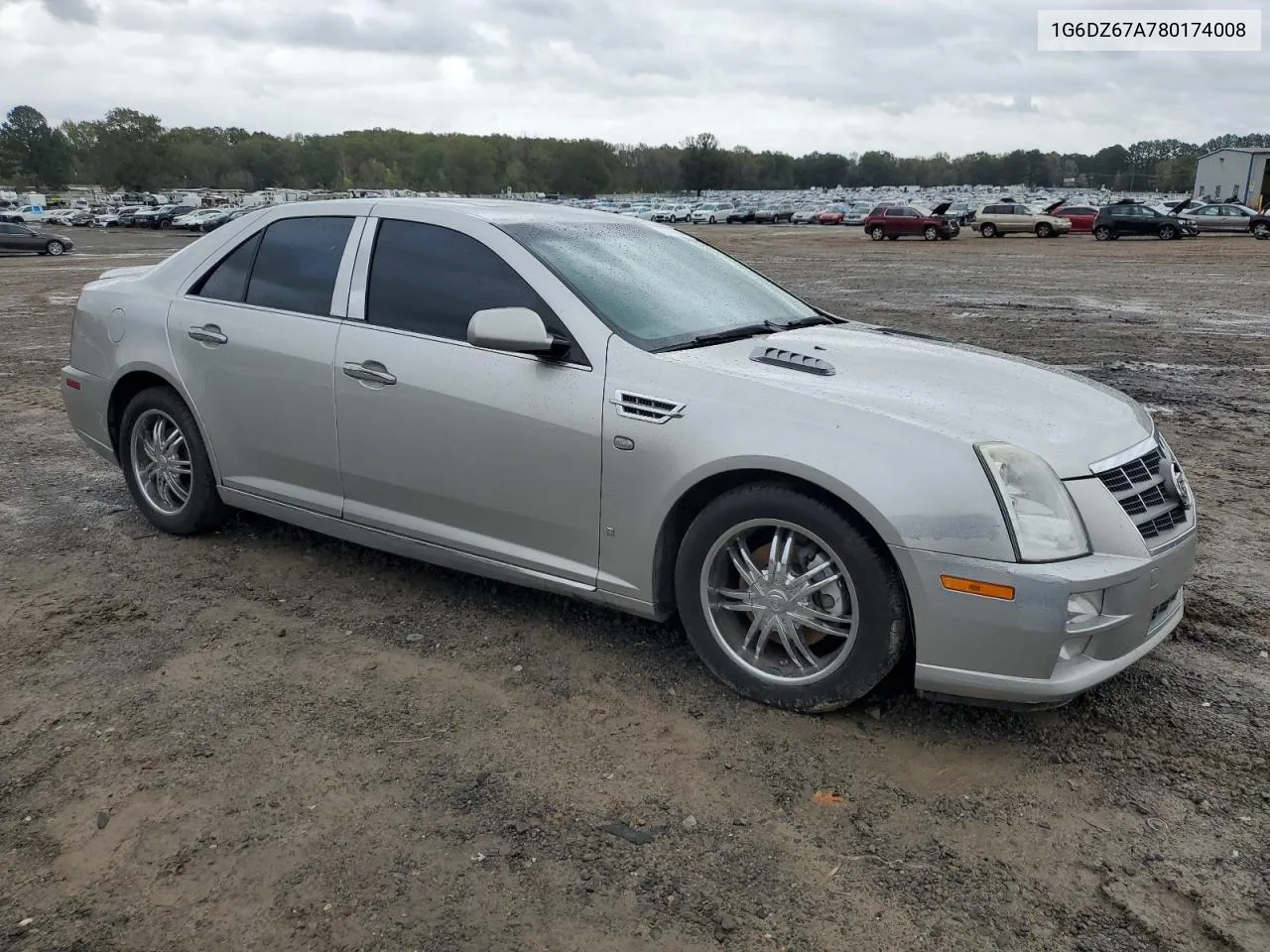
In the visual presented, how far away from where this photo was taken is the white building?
72000 millimetres

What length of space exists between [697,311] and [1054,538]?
169 cm

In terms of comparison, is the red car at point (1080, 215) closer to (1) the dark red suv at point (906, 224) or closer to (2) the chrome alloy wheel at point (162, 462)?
(1) the dark red suv at point (906, 224)

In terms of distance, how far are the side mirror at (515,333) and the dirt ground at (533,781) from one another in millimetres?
1167

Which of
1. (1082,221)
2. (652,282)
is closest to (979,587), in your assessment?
(652,282)

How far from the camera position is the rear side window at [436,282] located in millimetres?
3912

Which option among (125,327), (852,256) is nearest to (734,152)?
(852,256)

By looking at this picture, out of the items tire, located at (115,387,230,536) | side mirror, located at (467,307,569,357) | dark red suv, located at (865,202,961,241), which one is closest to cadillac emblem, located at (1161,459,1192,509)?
side mirror, located at (467,307,569,357)

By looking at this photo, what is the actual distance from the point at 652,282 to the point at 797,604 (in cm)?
153

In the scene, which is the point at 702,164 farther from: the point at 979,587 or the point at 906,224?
the point at 979,587

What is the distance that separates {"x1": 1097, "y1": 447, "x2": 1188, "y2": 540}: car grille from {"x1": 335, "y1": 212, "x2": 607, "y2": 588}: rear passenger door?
1.69 metres

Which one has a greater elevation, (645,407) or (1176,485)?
(645,407)

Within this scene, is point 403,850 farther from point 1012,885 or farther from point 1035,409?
point 1035,409

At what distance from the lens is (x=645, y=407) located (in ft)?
11.3

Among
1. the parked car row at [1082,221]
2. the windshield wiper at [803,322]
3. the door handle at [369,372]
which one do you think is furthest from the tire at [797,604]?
the parked car row at [1082,221]
